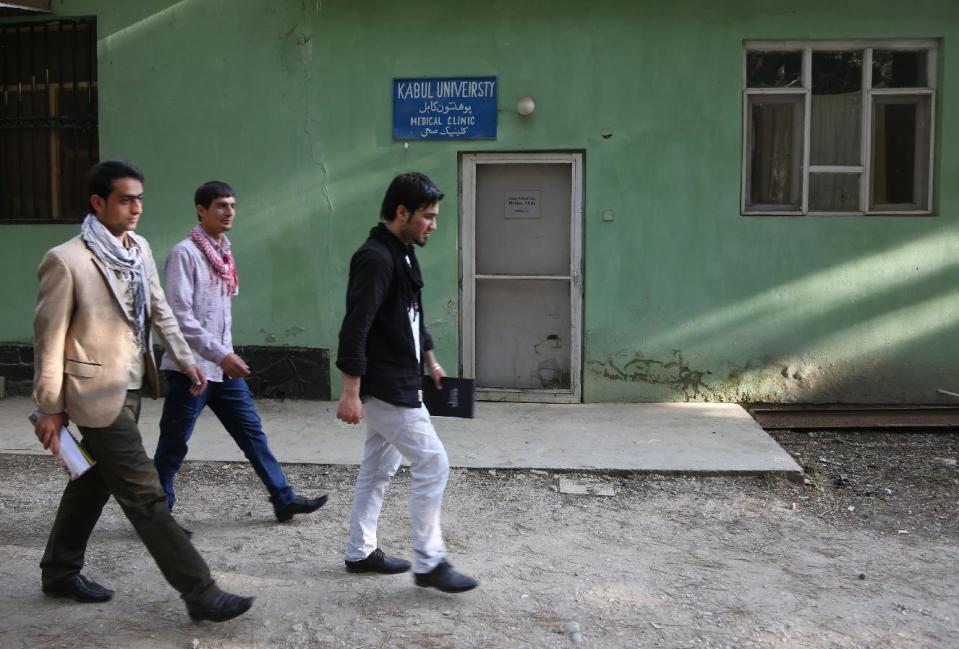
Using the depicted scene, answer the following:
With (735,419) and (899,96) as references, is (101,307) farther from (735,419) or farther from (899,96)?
(899,96)

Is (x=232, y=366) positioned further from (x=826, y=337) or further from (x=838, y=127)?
(x=838, y=127)

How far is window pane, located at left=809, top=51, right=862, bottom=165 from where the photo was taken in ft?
25.1

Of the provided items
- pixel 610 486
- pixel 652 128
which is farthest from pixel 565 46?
pixel 610 486

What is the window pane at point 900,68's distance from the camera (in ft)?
25.0

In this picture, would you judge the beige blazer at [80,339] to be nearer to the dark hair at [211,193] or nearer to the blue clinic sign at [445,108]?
the dark hair at [211,193]

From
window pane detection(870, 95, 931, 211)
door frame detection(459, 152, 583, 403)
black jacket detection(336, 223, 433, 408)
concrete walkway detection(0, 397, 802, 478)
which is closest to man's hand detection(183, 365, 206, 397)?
black jacket detection(336, 223, 433, 408)

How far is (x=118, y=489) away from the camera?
11.7ft

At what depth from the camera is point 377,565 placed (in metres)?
4.15

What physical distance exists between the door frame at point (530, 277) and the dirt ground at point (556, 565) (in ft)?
6.62

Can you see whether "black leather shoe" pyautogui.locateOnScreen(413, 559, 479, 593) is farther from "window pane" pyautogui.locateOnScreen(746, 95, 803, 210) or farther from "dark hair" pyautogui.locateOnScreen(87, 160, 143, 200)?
"window pane" pyautogui.locateOnScreen(746, 95, 803, 210)

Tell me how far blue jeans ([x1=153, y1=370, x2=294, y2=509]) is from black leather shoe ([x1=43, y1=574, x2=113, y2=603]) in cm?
79

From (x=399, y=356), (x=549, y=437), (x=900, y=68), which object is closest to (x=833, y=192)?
(x=900, y=68)

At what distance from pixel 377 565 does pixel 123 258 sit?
5.63ft

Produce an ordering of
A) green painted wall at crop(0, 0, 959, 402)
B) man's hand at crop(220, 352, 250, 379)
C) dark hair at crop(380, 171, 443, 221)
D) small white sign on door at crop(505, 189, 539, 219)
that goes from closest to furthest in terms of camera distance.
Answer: dark hair at crop(380, 171, 443, 221) < man's hand at crop(220, 352, 250, 379) < green painted wall at crop(0, 0, 959, 402) < small white sign on door at crop(505, 189, 539, 219)
